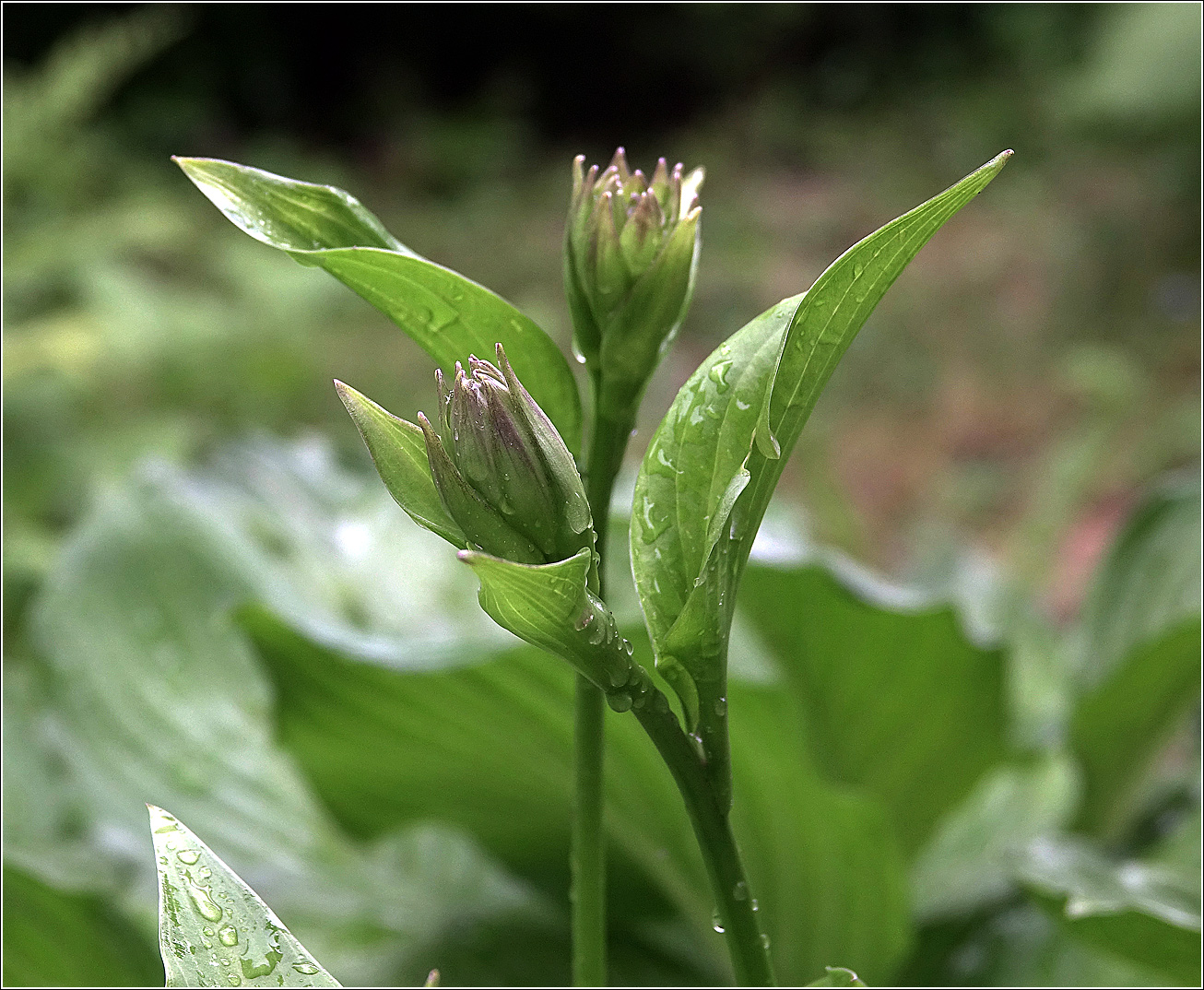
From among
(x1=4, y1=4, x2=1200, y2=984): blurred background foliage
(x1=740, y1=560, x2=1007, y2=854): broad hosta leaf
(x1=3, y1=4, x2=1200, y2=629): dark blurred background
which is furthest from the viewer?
(x1=3, y1=4, x2=1200, y2=629): dark blurred background

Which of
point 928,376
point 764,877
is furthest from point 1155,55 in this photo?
point 764,877

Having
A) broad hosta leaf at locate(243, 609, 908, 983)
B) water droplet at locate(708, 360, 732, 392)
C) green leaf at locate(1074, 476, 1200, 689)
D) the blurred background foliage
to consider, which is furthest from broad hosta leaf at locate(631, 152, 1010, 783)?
green leaf at locate(1074, 476, 1200, 689)

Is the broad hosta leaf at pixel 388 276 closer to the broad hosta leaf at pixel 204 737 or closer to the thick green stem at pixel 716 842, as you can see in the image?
the thick green stem at pixel 716 842

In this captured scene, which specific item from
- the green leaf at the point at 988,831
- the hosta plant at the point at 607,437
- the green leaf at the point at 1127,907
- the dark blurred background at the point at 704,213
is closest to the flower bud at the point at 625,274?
the hosta plant at the point at 607,437

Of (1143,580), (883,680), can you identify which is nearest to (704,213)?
(1143,580)

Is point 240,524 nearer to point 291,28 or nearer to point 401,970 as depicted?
point 401,970

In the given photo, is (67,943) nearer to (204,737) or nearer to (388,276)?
(204,737)

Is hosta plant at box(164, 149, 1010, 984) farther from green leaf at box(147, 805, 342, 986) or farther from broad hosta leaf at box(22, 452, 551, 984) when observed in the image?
broad hosta leaf at box(22, 452, 551, 984)
